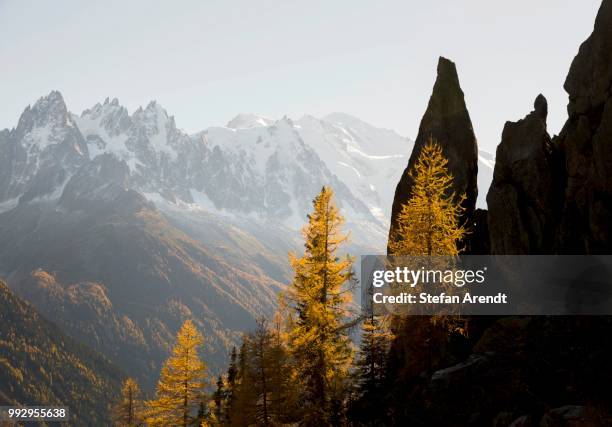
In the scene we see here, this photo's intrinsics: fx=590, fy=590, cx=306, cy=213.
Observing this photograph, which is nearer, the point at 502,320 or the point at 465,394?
Result: the point at 465,394

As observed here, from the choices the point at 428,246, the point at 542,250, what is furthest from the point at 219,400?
the point at 542,250

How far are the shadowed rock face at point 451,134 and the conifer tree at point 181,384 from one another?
19309 millimetres

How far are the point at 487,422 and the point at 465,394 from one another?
244cm

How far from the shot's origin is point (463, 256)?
3928 cm

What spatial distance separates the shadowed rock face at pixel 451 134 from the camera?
142 feet

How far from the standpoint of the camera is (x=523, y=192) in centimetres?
3612

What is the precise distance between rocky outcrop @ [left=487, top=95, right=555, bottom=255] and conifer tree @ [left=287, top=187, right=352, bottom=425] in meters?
10.1

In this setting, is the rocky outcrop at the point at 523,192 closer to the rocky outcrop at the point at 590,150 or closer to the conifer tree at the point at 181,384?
the rocky outcrop at the point at 590,150

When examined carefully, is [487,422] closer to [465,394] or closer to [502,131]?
[465,394]

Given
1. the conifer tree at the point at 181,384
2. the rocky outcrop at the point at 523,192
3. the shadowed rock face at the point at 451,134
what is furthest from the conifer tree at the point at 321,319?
the conifer tree at the point at 181,384

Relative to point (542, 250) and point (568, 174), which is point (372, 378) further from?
point (568, 174)

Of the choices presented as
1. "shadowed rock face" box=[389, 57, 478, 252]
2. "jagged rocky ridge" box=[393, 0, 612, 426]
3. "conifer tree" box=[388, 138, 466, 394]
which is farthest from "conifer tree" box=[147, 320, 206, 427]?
"conifer tree" box=[388, 138, 466, 394]

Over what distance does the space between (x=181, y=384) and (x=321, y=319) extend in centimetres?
2042

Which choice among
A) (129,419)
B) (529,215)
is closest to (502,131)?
(529,215)
